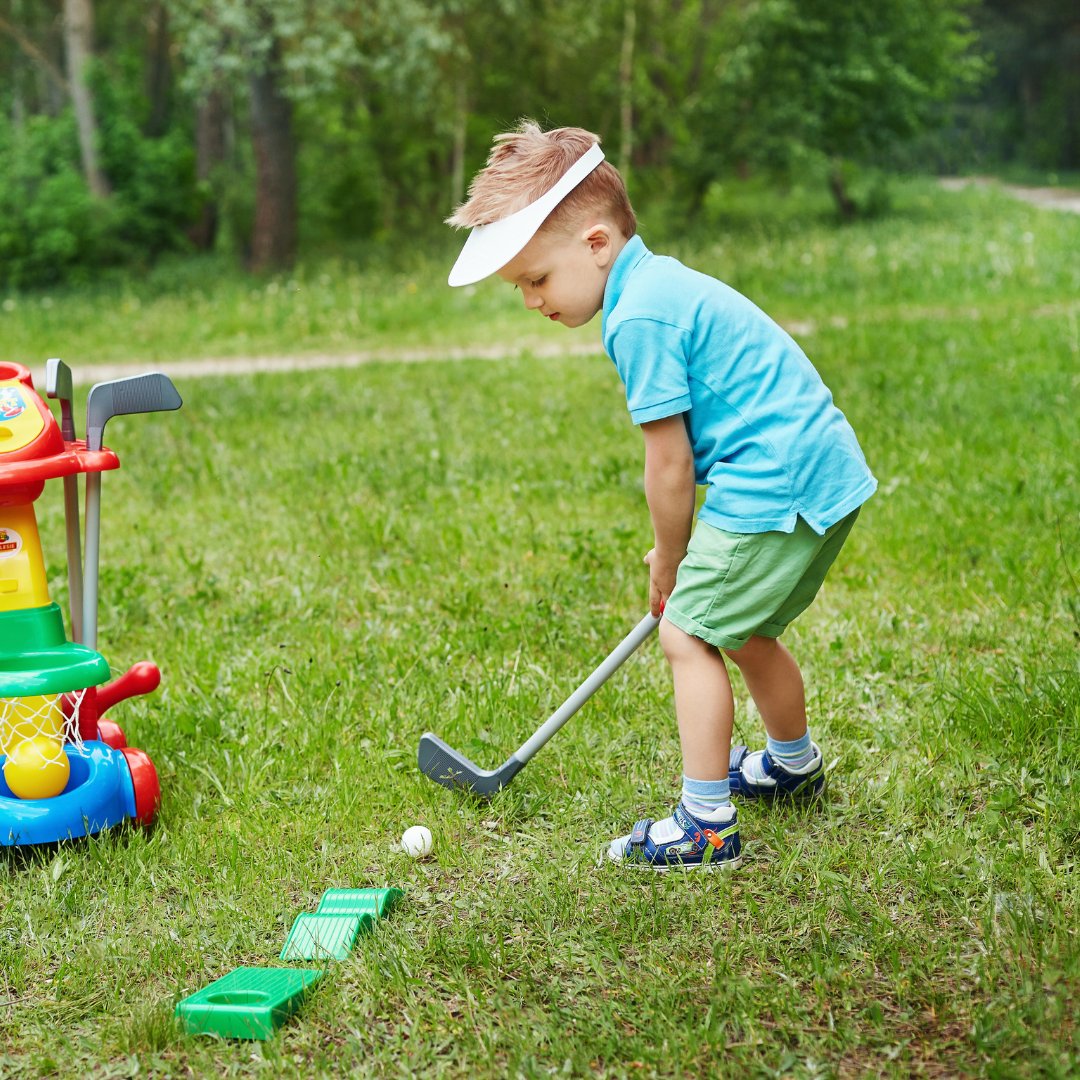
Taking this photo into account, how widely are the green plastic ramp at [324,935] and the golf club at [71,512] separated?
104cm

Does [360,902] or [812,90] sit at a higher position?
[812,90]

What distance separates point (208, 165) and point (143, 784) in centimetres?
2208

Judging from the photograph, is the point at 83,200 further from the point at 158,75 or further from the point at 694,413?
the point at 694,413

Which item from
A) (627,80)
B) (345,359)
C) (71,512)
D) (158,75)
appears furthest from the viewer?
(158,75)

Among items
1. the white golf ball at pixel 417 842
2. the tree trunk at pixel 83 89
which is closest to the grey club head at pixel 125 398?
the white golf ball at pixel 417 842

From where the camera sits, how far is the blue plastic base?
292 centimetres

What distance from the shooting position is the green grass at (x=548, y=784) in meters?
2.28

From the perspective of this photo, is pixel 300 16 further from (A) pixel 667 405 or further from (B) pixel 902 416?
(A) pixel 667 405

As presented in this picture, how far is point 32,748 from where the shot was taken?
2.92m

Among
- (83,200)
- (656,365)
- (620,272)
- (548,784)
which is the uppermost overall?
(620,272)

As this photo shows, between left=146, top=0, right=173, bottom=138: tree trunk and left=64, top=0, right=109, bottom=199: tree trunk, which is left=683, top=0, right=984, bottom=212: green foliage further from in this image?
left=146, top=0, right=173, bottom=138: tree trunk

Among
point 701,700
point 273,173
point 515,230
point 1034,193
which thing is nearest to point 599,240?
point 515,230

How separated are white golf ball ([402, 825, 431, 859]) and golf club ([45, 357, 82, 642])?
0.97 meters

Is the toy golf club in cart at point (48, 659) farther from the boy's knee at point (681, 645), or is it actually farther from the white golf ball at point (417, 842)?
the boy's knee at point (681, 645)
